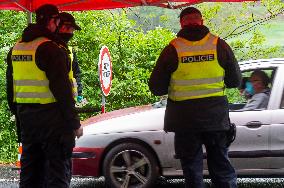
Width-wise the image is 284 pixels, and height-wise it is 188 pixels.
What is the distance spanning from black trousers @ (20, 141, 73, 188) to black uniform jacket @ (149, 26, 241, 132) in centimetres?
92

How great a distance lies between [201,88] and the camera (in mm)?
5055

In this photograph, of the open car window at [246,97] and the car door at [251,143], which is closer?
the car door at [251,143]

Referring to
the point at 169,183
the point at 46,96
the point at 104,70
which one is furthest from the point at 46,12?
the point at 104,70

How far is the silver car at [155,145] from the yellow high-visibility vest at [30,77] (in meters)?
2.51

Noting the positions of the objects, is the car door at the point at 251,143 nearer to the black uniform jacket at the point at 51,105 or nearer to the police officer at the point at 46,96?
the police officer at the point at 46,96

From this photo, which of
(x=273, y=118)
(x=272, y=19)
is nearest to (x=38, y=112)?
(x=273, y=118)

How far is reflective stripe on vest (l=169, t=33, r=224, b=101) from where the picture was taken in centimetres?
502

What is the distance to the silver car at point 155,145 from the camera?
6.95m

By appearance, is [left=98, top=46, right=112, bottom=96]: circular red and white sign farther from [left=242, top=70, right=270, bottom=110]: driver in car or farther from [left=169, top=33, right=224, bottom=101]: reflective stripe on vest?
[left=169, top=33, right=224, bottom=101]: reflective stripe on vest

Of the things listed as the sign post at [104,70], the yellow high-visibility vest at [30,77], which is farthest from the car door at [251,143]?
the sign post at [104,70]

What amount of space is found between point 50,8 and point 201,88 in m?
1.36

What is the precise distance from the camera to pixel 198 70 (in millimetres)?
5043

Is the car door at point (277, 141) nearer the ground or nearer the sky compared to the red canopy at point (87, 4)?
nearer the ground

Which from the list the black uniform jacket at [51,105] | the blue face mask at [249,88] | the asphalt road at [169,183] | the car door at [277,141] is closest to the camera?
the black uniform jacket at [51,105]
